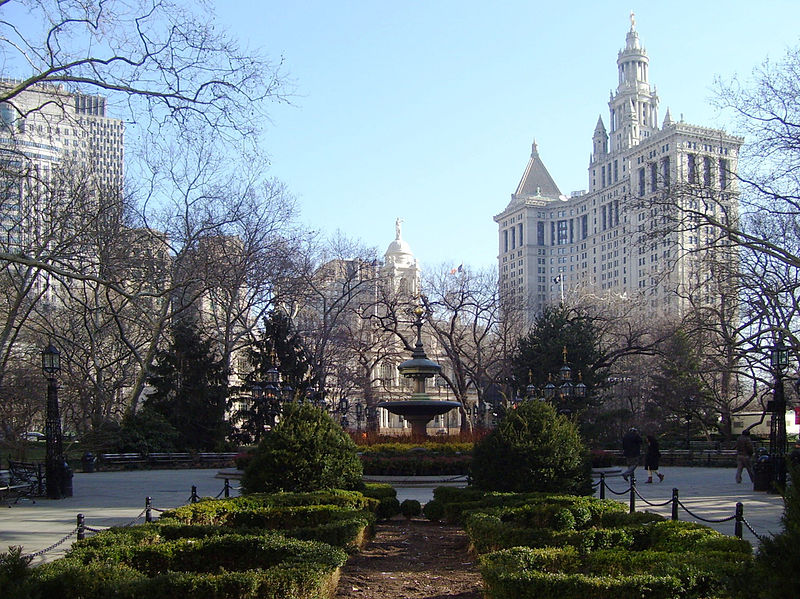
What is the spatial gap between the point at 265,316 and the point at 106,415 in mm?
8887

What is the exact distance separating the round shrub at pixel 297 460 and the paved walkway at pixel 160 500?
2163 millimetres

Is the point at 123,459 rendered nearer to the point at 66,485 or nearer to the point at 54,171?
the point at 54,171

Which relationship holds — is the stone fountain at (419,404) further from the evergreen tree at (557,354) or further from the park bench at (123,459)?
the park bench at (123,459)

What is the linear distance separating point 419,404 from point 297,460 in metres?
12.8

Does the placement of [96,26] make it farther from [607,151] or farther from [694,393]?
[607,151]

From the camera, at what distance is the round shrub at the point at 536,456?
1398cm

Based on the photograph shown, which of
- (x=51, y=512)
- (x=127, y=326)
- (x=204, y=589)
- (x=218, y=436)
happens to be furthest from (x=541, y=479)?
(x=127, y=326)

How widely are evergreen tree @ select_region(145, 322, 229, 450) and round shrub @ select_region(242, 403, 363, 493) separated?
2167 cm

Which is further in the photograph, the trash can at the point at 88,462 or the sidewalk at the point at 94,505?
the trash can at the point at 88,462

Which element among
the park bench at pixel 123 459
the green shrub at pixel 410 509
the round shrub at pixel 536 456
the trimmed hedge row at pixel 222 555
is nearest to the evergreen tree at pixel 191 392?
the park bench at pixel 123 459

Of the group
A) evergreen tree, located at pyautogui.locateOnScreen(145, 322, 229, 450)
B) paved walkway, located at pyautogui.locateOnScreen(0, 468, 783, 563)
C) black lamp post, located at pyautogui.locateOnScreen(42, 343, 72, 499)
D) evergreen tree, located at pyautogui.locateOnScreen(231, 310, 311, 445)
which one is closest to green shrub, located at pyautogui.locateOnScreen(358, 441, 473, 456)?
paved walkway, located at pyautogui.locateOnScreen(0, 468, 783, 563)

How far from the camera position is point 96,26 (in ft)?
50.6

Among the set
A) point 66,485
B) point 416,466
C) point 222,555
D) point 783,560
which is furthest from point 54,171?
point 783,560

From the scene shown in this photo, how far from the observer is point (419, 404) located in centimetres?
2670
